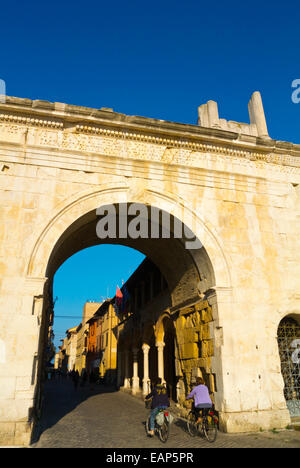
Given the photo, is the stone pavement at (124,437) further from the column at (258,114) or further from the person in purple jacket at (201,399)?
the column at (258,114)

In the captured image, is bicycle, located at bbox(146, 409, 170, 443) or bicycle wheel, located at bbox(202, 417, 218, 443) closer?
bicycle wheel, located at bbox(202, 417, 218, 443)

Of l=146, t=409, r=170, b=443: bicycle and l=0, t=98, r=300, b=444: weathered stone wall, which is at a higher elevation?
l=0, t=98, r=300, b=444: weathered stone wall

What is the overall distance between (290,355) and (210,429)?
10.4 feet

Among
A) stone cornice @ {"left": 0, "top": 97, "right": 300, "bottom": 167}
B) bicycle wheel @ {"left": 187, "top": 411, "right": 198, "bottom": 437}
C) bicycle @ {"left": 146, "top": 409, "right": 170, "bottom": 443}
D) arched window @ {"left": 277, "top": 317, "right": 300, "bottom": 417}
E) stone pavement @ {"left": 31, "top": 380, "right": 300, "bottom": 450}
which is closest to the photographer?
stone pavement @ {"left": 31, "top": 380, "right": 300, "bottom": 450}

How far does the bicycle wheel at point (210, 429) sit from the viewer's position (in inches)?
249

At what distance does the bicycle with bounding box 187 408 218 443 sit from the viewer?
6.37m

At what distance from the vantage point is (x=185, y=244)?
28.8 feet

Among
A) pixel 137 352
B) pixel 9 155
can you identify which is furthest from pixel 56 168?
pixel 137 352

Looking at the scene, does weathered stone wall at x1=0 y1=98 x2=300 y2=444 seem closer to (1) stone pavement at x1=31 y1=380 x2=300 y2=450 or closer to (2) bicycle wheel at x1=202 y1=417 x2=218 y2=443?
(2) bicycle wheel at x1=202 y1=417 x2=218 y2=443

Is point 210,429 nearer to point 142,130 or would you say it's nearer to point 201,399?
point 201,399

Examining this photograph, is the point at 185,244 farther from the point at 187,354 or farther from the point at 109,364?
the point at 109,364

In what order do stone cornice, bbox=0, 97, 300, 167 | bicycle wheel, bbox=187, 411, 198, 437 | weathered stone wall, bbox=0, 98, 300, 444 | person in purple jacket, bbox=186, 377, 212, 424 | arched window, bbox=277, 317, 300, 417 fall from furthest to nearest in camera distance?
arched window, bbox=277, 317, 300, 417 → stone cornice, bbox=0, 97, 300, 167 → bicycle wheel, bbox=187, 411, 198, 437 → weathered stone wall, bbox=0, 98, 300, 444 → person in purple jacket, bbox=186, 377, 212, 424

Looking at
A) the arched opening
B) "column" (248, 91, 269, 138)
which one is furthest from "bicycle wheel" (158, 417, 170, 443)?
"column" (248, 91, 269, 138)

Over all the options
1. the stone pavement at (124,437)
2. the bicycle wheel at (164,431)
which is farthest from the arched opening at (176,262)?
the bicycle wheel at (164,431)
